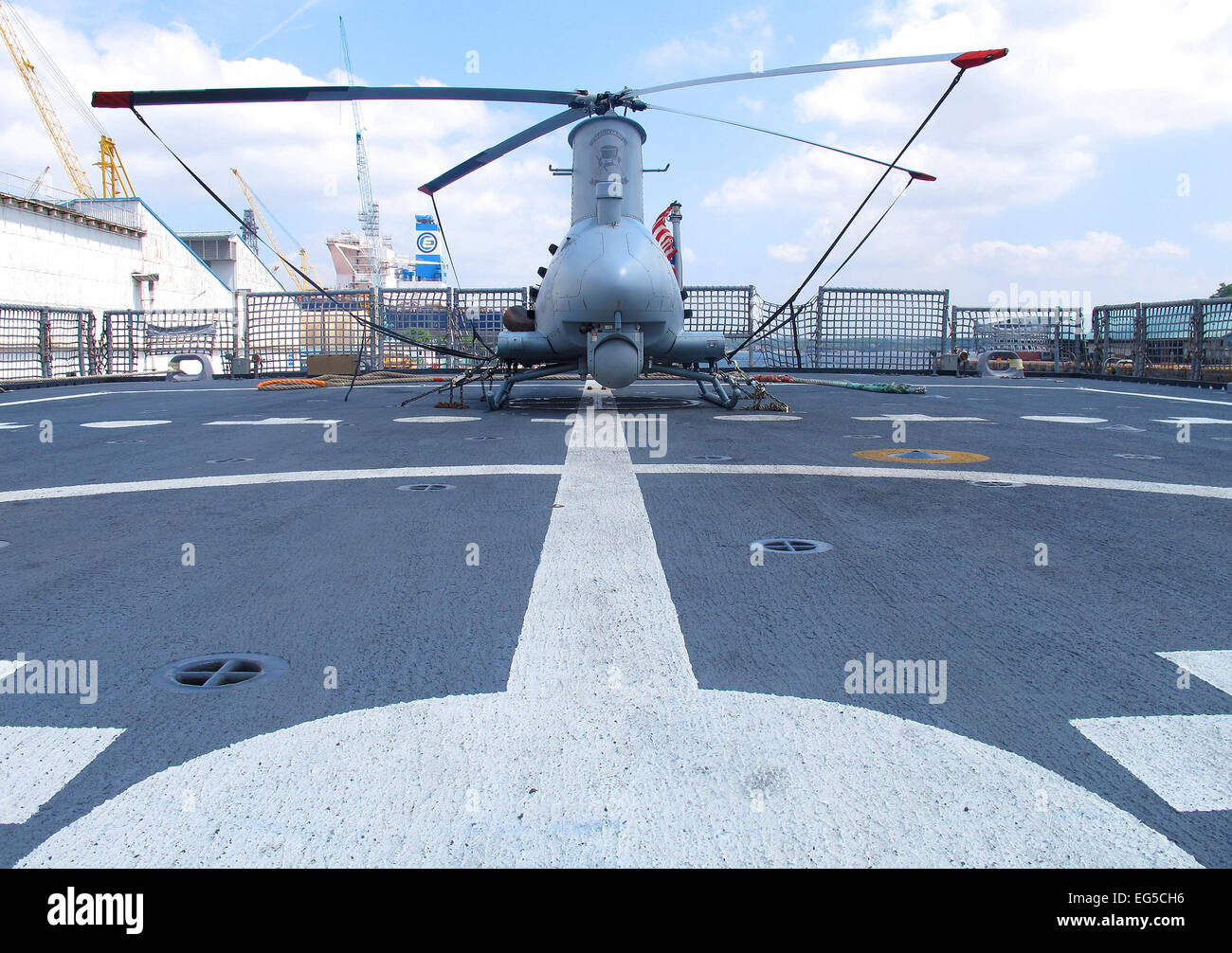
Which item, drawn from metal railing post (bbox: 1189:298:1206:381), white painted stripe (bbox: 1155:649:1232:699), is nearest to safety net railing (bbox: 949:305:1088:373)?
metal railing post (bbox: 1189:298:1206:381)

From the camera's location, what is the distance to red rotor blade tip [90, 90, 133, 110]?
851 cm

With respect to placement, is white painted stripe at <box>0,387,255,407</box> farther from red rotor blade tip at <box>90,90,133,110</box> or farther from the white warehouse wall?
the white warehouse wall

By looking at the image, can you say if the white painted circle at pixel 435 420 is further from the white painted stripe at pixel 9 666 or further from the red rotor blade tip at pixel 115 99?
the white painted stripe at pixel 9 666

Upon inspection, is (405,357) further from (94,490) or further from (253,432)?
(94,490)

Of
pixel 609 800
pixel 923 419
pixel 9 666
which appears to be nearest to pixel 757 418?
pixel 923 419

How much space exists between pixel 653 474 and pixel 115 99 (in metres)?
6.89

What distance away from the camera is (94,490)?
24.0 feet

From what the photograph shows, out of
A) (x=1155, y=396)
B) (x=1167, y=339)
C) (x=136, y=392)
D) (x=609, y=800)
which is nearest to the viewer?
(x=609, y=800)

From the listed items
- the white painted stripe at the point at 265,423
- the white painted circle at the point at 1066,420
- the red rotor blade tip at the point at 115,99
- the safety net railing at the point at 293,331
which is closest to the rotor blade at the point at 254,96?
the red rotor blade tip at the point at 115,99

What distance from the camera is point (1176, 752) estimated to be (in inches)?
100

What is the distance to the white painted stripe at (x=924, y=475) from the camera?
282 inches

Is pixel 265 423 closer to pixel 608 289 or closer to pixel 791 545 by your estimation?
pixel 608 289
